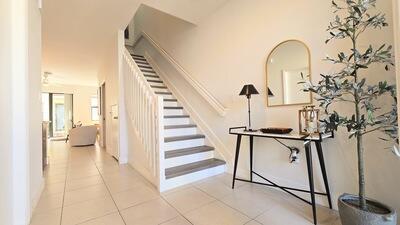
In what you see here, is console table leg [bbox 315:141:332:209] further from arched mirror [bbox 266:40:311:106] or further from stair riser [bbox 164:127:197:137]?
stair riser [bbox 164:127:197:137]

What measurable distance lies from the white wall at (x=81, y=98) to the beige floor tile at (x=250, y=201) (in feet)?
30.1

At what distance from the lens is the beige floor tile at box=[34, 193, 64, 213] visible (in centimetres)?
196

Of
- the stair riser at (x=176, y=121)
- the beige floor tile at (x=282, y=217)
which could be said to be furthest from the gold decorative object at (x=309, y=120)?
the stair riser at (x=176, y=121)

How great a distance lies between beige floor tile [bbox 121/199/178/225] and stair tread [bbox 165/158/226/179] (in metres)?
0.44

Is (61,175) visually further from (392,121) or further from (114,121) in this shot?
(392,121)

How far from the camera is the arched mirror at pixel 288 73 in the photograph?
209 cm

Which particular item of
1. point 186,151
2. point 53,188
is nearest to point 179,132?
point 186,151

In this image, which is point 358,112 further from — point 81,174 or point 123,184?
point 81,174

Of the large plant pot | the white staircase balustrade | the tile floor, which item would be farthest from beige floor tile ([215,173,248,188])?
the large plant pot

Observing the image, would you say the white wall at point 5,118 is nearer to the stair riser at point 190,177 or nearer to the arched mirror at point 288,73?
the stair riser at point 190,177

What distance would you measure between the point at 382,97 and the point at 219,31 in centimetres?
226

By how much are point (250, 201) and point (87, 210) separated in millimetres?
1665

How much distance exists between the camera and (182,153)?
2.86m

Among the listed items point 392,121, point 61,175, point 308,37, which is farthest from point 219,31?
point 61,175
